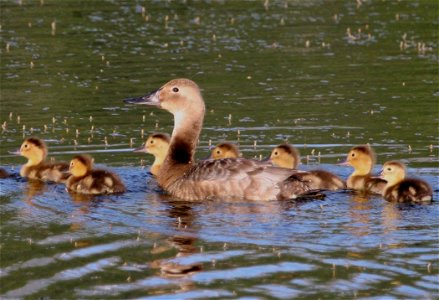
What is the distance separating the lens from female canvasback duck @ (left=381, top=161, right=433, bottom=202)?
39.4 ft

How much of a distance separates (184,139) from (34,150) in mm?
1922

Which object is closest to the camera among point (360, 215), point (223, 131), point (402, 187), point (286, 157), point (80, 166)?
point (360, 215)

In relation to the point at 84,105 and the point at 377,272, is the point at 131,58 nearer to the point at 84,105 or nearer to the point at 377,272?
the point at 84,105

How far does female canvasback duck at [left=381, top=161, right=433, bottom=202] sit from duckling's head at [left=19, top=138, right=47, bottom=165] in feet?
14.2

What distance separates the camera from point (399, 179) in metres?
12.4

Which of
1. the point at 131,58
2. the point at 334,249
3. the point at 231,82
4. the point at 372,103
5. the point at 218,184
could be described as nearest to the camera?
the point at 334,249

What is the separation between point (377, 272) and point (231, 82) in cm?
1059

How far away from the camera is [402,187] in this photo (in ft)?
39.9

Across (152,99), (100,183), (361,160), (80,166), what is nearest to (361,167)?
(361,160)

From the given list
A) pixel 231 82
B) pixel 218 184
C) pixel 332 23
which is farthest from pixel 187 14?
pixel 218 184

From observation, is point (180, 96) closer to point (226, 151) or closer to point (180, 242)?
point (226, 151)

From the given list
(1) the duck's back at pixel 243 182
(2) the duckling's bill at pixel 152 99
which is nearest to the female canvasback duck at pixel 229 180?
(1) the duck's back at pixel 243 182

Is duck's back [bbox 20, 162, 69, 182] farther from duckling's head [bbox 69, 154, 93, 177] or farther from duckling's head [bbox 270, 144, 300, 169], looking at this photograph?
duckling's head [bbox 270, 144, 300, 169]

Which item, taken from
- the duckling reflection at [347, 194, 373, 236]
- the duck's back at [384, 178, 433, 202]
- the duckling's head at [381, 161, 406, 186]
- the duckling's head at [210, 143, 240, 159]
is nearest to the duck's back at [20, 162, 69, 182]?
the duckling's head at [210, 143, 240, 159]
